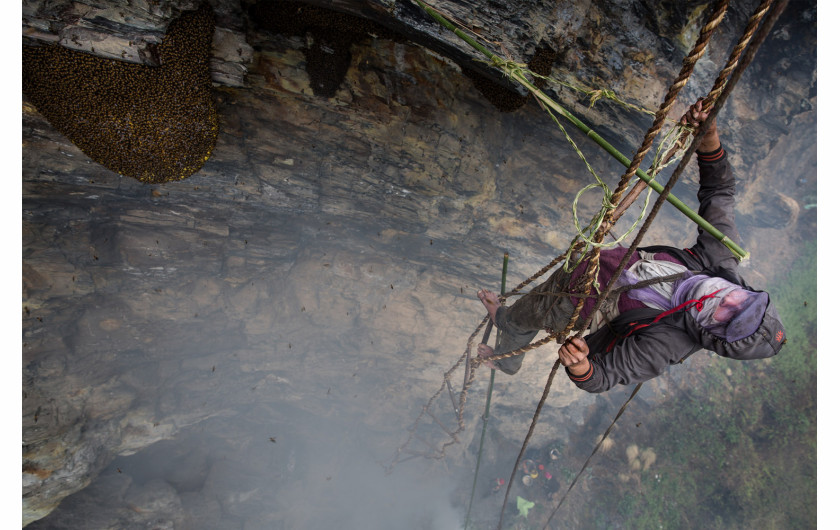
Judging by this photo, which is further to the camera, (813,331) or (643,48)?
(813,331)

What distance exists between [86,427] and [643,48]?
10795mm

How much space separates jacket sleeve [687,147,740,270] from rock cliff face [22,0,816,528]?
5.45ft

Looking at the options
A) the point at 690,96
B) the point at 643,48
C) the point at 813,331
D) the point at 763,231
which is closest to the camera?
the point at 643,48

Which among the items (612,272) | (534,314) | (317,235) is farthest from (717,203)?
(317,235)

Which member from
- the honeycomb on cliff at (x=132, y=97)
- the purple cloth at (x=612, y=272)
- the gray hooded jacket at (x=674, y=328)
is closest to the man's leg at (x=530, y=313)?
the purple cloth at (x=612, y=272)

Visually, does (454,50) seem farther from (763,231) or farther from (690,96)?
(763,231)

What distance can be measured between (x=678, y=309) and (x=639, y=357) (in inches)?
18.3

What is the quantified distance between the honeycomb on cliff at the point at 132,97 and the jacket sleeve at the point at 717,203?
511 cm

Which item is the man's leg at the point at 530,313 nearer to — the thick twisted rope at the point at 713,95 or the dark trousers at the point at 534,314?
the dark trousers at the point at 534,314

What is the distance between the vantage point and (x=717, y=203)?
301cm

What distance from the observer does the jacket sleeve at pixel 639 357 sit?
2805 mm

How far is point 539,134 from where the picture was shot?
551 centimetres

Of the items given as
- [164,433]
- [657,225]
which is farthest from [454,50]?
[164,433]

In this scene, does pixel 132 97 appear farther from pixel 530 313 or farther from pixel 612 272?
pixel 612 272
